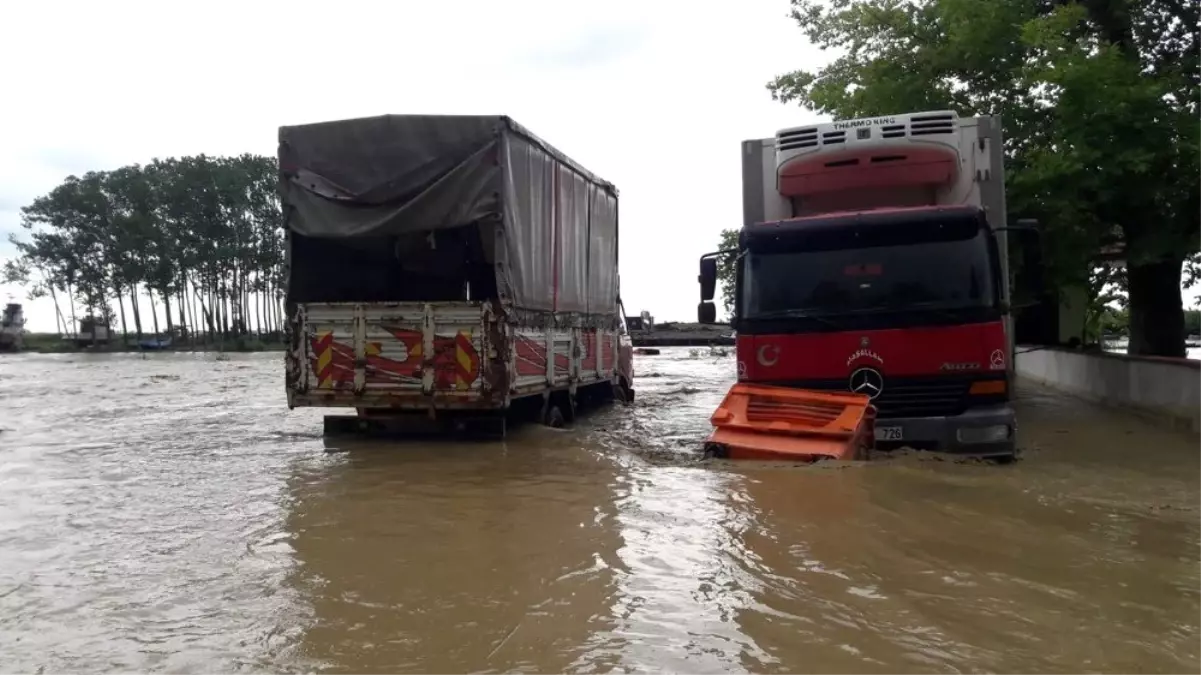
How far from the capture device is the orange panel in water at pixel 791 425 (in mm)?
7902

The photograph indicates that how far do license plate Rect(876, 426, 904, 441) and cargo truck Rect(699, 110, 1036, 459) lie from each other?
0.4 inches

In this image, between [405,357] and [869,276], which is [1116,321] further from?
[405,357]

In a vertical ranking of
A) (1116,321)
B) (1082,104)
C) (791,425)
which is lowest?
(791,425)

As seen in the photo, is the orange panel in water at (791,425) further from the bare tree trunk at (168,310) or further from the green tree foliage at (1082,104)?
the bare tree trunk at (168,310)

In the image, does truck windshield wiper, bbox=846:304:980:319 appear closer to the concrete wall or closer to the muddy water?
the muddy water

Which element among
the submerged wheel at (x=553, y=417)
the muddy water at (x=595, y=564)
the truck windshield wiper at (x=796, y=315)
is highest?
the truck windshield wiper at (x=796, y=315)

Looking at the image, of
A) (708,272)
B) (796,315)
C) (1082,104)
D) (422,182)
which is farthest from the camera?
(1082,104)

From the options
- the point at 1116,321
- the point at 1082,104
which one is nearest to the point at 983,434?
the point at 1082,104

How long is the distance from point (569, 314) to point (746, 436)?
16.2ft

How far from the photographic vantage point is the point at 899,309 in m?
8.24

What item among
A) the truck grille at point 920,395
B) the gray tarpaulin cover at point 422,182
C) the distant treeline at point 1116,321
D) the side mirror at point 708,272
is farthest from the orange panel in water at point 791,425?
the distant treeline at point 1116,321

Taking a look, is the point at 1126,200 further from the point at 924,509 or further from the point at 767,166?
the point at 924,509

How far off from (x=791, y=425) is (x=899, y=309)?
4.58 feet

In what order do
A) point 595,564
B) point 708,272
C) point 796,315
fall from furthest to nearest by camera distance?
point 708,272 < point 796,315 < point 595,564
